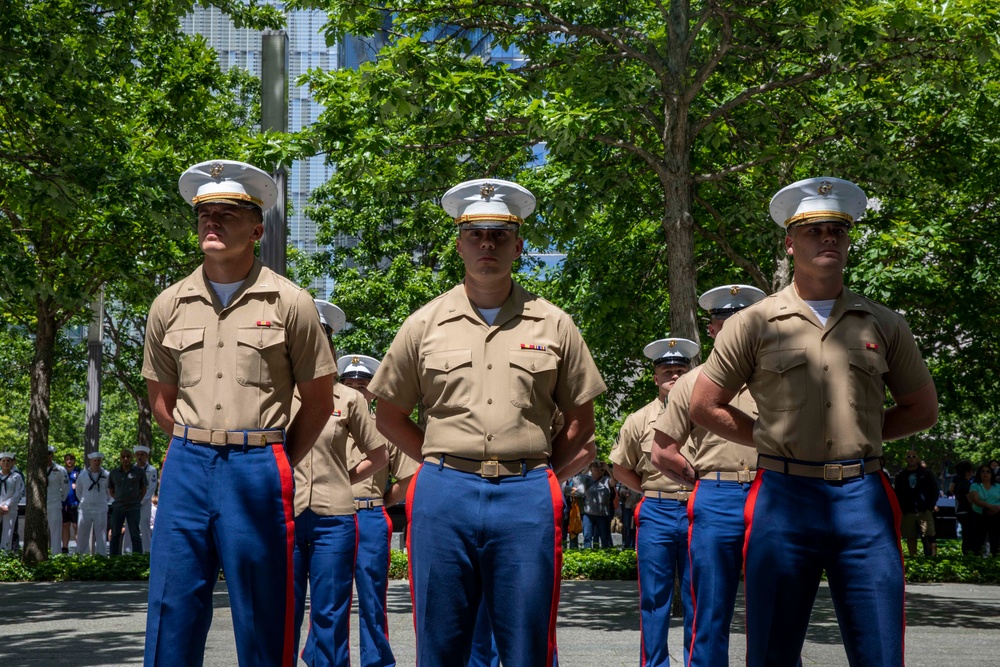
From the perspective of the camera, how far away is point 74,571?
19.8 meters

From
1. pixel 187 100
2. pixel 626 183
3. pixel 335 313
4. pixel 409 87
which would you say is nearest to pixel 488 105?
pixel 409 87

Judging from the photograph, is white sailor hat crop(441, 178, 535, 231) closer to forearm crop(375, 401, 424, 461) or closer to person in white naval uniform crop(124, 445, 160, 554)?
forearm crop(375, 401, 424, 461)

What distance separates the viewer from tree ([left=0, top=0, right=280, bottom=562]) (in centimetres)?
1484

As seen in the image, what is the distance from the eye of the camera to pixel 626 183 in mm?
15000

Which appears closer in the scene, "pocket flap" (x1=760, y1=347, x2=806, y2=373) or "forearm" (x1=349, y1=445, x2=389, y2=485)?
"pocket flap" (x1=760, y1=347, x2=806, y2=373)

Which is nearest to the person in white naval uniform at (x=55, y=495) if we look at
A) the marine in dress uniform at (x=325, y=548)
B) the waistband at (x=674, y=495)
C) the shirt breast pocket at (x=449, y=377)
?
the marine in dress uniform at (x=325, y=548)

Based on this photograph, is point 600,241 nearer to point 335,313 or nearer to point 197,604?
point 335,313

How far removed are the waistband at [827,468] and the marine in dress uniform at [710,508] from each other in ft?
7.52

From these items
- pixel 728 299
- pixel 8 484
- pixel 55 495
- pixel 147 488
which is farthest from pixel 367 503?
pixel 55 495

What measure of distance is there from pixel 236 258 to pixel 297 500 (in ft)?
8.09

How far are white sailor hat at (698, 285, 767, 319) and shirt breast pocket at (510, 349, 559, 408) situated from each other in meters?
3.17

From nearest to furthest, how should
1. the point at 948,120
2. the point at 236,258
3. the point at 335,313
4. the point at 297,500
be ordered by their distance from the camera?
the point at 236,258, the point at 297,500, the point at 335,313, the point at 948,120

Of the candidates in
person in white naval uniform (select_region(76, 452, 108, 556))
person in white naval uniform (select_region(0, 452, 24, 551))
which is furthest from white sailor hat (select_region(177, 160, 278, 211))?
person in white naval uniform (select_region(0, 452, 24, 551))

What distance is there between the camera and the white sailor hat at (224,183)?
5.61 meters
